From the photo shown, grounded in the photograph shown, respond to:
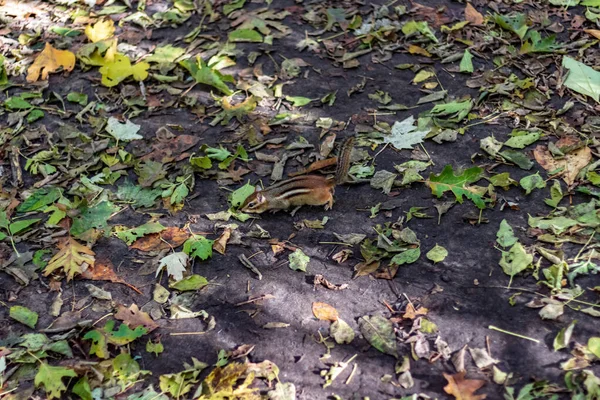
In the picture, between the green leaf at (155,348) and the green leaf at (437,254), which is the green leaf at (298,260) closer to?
the green leaf at (437,254)

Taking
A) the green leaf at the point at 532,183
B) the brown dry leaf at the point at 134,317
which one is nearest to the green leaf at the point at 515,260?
the green leaf at the point at 532,183

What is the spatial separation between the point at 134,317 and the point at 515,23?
14.4 ft

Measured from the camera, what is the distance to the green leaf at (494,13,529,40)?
573cm

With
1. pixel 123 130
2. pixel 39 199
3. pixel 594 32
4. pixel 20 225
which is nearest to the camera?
pixel 20 225

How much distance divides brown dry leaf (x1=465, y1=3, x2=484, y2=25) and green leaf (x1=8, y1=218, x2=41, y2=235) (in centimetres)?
435

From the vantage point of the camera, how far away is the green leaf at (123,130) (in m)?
5.36

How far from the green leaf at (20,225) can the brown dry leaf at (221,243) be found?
1484mm

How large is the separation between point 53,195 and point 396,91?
9.86 ft

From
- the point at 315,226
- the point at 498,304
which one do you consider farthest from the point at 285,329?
the point at 498,304

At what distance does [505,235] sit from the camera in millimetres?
3891

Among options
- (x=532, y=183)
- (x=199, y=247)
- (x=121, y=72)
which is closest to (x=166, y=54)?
(x=121, y=72)

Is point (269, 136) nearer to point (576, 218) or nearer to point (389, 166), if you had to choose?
point (389, 166)

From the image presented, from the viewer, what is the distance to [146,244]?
4320 mm

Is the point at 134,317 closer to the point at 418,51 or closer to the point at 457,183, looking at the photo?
the point at 457,183
